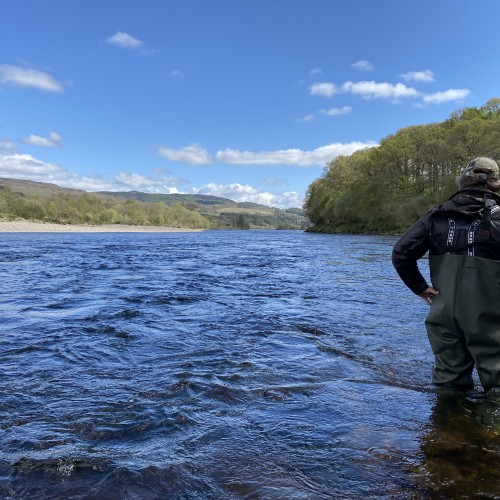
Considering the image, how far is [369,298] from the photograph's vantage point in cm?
1145

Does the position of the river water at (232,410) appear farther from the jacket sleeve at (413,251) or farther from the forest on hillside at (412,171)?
the forest on hillside at (412,171)

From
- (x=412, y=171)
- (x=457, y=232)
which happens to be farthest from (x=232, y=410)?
(x=412, y=171)

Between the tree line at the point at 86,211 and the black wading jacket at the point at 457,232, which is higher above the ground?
the tree line at the point at 86,211

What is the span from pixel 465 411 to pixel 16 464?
158 inches

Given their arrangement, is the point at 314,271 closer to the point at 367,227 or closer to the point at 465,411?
the point at 465,411

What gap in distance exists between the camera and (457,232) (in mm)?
4004

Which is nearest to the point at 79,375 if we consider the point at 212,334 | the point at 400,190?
the point at 212,334

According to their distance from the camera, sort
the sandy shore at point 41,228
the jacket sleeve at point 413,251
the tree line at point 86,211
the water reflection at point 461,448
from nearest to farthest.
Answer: the water reflection at point 461,448, the jacket sleeve at point 413,251, the sandy shore at point 41,228, the tree line at point 86,211

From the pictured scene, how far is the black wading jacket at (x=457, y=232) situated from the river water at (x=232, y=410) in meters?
1.47

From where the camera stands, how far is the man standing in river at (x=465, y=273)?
12.5ft

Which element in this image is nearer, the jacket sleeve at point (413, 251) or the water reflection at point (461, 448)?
the water reflection at point (461, 448)

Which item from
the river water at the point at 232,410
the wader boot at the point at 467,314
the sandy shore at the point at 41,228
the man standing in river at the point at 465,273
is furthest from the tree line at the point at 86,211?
the wader boot at the point at 467,314

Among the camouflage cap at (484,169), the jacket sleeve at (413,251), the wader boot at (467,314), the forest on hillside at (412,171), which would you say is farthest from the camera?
the forest on hillside at (412,171)

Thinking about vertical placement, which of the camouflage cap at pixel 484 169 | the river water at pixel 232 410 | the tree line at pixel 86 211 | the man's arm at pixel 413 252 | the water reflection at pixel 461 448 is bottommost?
the river water at pixel 232 410
